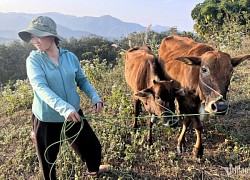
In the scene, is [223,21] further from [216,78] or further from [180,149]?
[216,78]

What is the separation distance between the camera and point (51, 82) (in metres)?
3.00

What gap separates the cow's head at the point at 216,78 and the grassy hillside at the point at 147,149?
93 cm

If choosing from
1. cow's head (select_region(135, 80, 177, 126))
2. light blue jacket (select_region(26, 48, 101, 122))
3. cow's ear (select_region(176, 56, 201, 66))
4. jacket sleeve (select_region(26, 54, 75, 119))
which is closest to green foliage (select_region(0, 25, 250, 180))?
light blue jacket (select_region(26, 48, 101, 122))

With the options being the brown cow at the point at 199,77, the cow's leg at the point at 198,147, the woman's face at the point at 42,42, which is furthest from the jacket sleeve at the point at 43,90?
the cow's leg at the point at 198,147

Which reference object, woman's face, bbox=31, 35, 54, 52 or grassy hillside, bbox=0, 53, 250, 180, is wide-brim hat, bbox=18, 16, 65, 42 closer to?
woman's face, bbox=31, 35, 54, 52

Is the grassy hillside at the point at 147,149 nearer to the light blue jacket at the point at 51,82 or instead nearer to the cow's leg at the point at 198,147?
the cow's leg at the point at 198,147

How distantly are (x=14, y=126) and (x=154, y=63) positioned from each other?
324 cm

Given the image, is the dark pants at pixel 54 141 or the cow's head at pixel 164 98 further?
the cow's head at pixel 164 98

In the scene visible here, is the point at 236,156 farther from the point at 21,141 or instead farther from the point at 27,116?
the point at 27,116

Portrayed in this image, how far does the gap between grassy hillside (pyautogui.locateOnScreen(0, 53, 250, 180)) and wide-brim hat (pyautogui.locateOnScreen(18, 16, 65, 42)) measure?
105cm

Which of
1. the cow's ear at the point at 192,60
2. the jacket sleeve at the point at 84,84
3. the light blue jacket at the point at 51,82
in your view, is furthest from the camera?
the cow's ear at the point at 192,60

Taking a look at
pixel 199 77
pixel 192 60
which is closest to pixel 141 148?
pixel 199 77

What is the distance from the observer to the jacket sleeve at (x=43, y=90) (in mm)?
2627

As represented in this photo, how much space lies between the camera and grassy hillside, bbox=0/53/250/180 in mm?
3988
